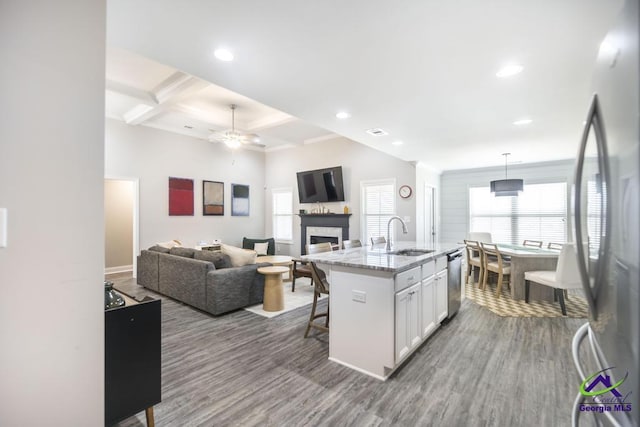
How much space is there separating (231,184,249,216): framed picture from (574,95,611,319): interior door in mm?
7731

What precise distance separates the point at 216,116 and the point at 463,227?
20.8ft

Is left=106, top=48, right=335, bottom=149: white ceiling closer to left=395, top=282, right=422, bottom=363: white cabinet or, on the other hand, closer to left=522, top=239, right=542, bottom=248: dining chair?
left=395, top=282, right=422, bottom=363: white cabinet

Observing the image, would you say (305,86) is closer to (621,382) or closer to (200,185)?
(621,382)

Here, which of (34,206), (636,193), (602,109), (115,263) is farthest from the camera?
(115,263)

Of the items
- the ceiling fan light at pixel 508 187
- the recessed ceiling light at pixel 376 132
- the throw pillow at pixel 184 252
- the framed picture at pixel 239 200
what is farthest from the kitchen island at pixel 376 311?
the framed picture at pixel 239 200

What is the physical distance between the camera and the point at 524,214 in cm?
643

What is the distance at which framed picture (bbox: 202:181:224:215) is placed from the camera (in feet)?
24.0

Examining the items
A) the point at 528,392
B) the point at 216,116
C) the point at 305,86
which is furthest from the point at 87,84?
the point at 216,116

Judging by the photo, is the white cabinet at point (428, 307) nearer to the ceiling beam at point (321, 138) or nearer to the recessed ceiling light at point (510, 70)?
the recessed ceiling light at point (510, 70)

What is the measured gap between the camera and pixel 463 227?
714 centimetres

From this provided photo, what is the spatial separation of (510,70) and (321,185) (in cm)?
533

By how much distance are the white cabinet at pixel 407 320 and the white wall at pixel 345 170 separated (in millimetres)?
3466

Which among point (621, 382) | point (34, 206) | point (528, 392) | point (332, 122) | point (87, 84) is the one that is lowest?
point (528, 392)

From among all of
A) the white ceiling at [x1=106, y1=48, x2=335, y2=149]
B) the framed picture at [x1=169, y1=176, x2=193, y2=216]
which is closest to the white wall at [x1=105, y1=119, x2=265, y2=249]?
the framed picture at [x1=169, y1=176, x2=193, y2=216]
